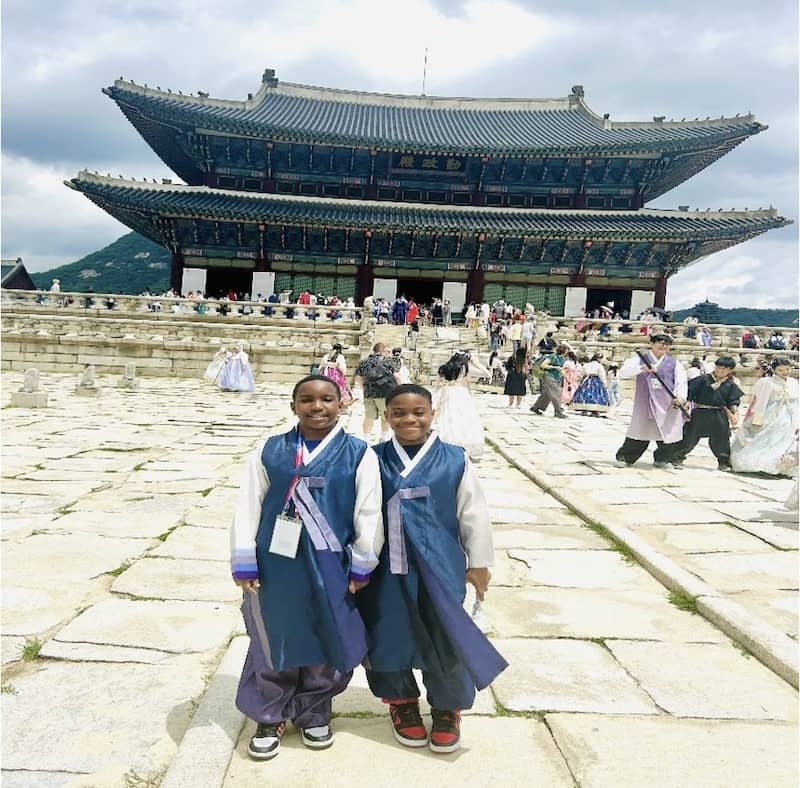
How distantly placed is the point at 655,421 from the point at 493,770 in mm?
6235

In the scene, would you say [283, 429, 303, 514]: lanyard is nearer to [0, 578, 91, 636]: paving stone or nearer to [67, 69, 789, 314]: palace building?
[0, 578, 91, 636]: paving stone

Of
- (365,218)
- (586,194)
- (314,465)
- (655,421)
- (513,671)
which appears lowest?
(513,671)

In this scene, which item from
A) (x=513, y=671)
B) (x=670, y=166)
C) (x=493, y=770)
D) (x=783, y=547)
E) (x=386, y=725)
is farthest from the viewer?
(x=670, y=166)

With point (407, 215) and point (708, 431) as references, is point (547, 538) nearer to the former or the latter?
point (708, 431)

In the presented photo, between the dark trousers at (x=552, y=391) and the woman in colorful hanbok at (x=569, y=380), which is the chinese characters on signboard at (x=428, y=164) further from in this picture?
the dark trousers at (x=552, y=391)

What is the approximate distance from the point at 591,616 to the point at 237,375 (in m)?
13.7

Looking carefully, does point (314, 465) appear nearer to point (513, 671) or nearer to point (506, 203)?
point (513, 671)

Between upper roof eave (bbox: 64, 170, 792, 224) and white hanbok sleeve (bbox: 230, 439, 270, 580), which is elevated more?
upper roof eave (bbox: 64, 170, 792, 224)

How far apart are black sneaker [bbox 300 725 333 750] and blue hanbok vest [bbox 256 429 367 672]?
0.80 feet

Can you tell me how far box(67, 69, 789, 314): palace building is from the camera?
2388 centimetres

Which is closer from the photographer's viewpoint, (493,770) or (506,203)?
(493,770)

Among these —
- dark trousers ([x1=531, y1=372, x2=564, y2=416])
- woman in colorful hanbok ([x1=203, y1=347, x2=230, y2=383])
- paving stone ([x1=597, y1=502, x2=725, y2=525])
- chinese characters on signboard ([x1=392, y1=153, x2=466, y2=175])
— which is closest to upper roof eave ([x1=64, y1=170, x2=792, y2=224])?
chinese characters on signboard ([x1=392, y1=153, x2=466, y2=175])

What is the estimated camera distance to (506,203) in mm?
26969

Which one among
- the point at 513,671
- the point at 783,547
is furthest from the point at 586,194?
the point at 513,671
